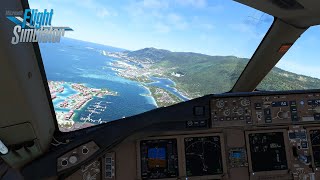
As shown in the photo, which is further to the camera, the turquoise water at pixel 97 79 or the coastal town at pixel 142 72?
the coastal town at pixel 142 72

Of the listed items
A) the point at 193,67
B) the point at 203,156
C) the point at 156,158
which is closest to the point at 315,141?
the point at 203,156

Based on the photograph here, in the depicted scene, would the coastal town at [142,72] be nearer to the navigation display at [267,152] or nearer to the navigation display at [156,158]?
the navigation display at [156,158]

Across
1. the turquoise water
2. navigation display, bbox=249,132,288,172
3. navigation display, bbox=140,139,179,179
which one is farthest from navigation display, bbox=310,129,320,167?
the turquoise water

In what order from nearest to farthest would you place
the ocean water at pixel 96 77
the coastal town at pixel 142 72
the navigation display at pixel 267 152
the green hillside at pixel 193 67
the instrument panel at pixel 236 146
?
the ocean water at pixel 96 77
the coastal town at pixel 142 72
the green hillside at pixel 193 67
the instrument panel at pixel 236 146
the navigation display at pixel 267 152

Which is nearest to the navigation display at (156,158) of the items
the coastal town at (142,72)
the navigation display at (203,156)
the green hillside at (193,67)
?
the navigation display at (203,156)

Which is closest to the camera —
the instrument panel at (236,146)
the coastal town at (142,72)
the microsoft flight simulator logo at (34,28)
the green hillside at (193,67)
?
the microsoft flight simulator logo at (34,28)

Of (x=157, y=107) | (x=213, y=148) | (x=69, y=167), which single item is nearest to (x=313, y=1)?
(x=157, y=107)

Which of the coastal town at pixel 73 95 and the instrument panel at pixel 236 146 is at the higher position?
the coastal town at pixel 73 95

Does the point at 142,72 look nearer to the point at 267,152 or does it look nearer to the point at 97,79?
the point at 97,79
